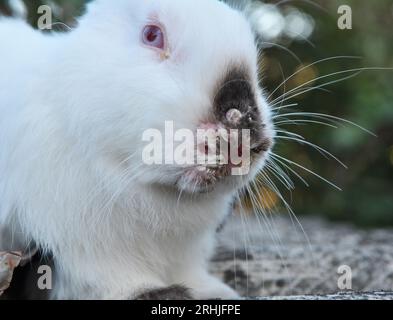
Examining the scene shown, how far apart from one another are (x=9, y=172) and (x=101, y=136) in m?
0.33

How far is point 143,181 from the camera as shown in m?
1.99

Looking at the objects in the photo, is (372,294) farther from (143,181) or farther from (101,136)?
(101,136)

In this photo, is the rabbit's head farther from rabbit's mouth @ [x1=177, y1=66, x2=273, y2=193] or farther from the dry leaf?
the dry leaf

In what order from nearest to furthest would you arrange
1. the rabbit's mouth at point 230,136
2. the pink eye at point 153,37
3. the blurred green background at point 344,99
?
the rabbit's mouth at point 230,136 < the pink eye at point 153,37 < the blurred green background at point 344,99

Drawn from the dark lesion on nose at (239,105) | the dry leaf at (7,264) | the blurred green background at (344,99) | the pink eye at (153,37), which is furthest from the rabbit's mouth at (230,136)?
the blurred green background at (344,99)

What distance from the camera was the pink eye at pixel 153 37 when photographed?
6.62 ft

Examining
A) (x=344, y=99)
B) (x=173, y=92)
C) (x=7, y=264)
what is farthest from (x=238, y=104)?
(x=344, y=99)

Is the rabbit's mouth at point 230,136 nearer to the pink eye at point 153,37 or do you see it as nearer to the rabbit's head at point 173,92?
the rabbit's head at point 173,92

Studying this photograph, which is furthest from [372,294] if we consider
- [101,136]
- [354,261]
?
[101,136]

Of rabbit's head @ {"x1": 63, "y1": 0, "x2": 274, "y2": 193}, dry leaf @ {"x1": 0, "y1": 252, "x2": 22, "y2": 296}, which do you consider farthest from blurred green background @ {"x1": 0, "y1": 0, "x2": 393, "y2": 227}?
dry leaf @ {"x1": 0, "y1": 252, "x2": 22, "y2": 296}

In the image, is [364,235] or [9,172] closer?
[9,172]

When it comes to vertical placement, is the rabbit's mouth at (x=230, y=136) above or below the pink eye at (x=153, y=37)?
below

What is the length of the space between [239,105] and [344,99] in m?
2.49

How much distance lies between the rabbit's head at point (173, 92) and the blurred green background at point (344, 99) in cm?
167
